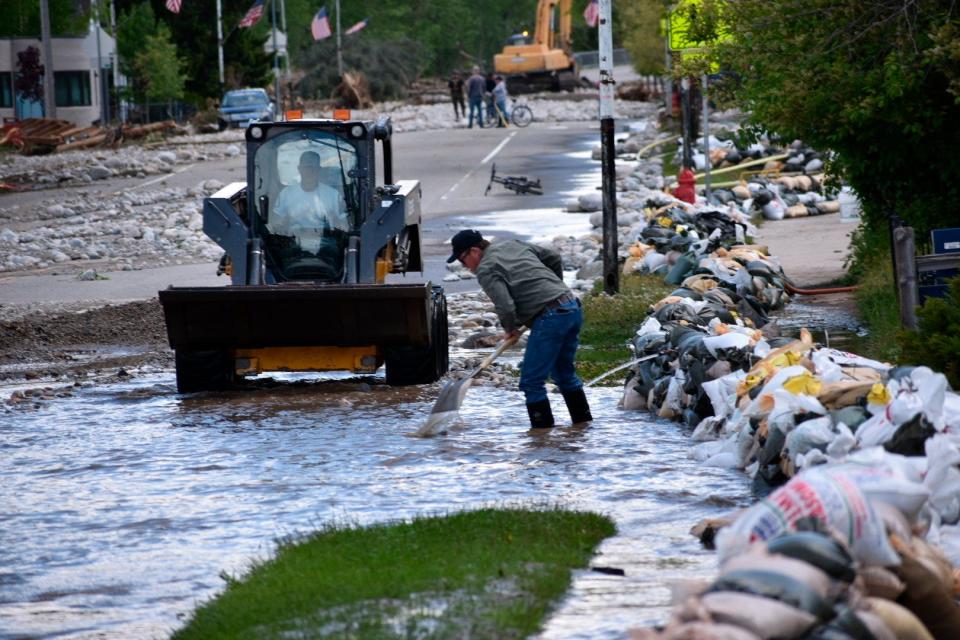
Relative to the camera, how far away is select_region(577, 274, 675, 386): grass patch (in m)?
14.4

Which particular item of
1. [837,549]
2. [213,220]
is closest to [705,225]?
[213,220]

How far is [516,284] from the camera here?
11352 millimetres

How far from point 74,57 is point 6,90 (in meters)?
3.23

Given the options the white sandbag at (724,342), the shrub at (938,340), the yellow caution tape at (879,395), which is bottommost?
the white sandbag at (724,342)

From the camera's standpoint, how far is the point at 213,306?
1325 cm

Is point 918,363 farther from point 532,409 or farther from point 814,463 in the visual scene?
point 532,409

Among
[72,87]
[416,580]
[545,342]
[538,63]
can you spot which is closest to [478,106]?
[538,63]

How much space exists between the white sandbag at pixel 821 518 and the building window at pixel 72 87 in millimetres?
66121

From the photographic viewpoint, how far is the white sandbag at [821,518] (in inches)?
217

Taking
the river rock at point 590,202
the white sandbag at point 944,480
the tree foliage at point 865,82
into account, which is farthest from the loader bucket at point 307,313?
the river rock at point 590,202

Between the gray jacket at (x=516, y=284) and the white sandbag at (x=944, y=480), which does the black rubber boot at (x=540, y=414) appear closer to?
the gray jacket at (x=516, y=284)

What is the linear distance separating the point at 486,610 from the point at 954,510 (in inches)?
93.2

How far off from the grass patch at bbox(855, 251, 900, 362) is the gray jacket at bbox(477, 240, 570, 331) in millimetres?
2757

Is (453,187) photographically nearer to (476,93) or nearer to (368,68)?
(476,93)
